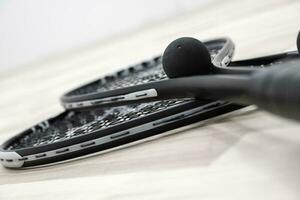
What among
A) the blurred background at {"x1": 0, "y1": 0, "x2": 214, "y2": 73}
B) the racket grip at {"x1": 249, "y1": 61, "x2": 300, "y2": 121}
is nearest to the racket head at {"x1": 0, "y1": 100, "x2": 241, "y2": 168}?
the racket grip at {"x1": 249, "y1": 61, "x2": 300, "y2": 121}

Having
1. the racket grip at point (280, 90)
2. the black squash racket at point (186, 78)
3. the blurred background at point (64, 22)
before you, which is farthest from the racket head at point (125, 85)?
the blurred background at point (64, 22)

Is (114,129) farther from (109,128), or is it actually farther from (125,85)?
(125,85)

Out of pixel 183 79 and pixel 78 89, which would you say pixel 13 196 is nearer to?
pixel 183 79

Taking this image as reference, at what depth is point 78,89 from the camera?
1.20 m

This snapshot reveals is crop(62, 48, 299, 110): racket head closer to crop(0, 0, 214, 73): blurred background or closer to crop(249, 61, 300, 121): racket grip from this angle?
crop(249, 61, 300, 121): racket grip

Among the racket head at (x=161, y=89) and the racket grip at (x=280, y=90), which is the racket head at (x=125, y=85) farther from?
the racket grip at (x=280, y=90)

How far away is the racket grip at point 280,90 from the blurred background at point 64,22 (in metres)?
3.15

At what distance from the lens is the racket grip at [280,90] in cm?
41

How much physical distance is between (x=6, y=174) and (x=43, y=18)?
300 cm

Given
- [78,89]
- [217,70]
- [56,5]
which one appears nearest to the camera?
[217,70]

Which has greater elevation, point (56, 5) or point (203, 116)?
point (56, 5)

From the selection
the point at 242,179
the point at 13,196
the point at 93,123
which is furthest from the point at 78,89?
the point at 242,179

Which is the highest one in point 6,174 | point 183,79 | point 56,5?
point 56,5

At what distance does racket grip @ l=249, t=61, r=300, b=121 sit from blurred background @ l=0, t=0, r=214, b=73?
10.3 ft
